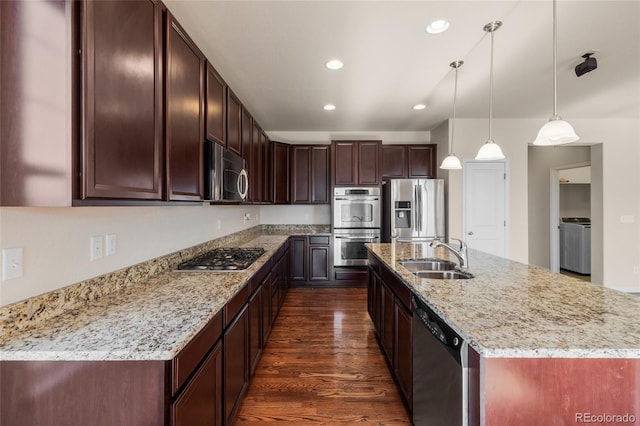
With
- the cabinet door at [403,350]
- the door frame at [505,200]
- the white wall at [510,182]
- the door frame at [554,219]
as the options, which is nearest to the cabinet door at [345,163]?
the white wall at [510,182]

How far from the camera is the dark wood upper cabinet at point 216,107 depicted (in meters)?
1.90

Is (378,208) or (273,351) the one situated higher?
(378,208)

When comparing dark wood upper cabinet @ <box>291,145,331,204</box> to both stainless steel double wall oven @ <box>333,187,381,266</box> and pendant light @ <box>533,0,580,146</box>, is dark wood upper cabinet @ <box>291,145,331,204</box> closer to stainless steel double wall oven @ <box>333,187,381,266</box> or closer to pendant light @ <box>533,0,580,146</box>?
stainless steel double wall oven @ <box>333,187,381,266</box>

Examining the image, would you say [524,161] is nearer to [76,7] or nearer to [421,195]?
[421,195]

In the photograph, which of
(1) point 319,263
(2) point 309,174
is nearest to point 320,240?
(1) point 319,263

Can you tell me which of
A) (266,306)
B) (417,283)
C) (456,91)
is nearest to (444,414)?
(417,283)

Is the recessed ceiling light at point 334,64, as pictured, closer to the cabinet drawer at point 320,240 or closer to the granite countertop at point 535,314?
the granite countertop at point 535,314

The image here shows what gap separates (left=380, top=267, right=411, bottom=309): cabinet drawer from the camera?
1.63 m

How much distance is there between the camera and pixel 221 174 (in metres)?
1.97

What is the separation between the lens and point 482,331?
0.94 meters

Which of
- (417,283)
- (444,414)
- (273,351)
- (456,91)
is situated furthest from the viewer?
(456,91)

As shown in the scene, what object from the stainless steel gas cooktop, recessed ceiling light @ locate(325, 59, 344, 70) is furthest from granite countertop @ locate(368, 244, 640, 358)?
recessed ceiling light @ locate(325, 59, 344, 70)

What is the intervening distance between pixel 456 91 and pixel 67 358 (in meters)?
3.88

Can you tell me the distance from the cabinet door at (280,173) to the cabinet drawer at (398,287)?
2740 millimetres
